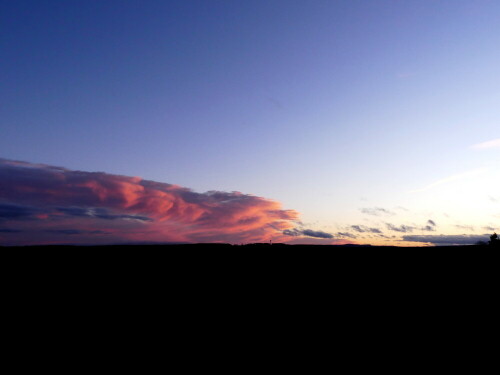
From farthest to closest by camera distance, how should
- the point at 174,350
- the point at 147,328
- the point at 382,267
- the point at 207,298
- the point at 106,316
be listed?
the point at 382,267 → the point at 207,298 → the point at 106,316 → the point at 147,328 → the point at 174,350

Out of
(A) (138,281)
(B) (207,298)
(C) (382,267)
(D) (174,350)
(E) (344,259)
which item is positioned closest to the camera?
(D) (174,350)

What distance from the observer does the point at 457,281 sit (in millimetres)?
14867

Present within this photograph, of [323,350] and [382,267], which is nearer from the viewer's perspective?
[323,350]

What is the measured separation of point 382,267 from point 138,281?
1166cm

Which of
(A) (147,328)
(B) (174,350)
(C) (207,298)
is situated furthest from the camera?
(C) (207,298)

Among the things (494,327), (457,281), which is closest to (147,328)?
(494,327)

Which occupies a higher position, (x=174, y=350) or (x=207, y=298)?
(x=207, y=298)

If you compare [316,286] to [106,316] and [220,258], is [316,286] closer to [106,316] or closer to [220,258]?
[220,258]

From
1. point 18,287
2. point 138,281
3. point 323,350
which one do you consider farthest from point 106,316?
point 323,350

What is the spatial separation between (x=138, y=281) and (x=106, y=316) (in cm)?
294

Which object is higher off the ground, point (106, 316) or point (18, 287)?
point (18, 287)

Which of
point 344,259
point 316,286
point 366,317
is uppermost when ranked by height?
point 344,259

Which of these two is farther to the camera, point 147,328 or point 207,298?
point 207,298

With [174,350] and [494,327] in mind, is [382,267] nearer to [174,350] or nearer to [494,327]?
[494,327]
